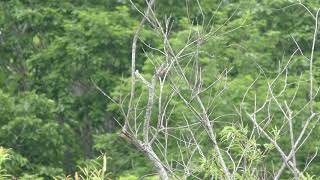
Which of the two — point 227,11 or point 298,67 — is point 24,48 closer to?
point 227,11

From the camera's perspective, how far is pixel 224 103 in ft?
32.3

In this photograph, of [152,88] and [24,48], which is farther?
[24,48]

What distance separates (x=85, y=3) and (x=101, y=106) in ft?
4.93

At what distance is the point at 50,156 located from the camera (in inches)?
487

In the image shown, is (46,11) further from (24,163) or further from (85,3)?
(24,163)

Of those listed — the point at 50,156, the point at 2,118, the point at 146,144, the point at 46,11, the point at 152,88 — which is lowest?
the point at 50,156

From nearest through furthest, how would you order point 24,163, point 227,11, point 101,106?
point 24,163 < point 227,11 < point 101,106

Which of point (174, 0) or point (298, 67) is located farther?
point (174, 0)

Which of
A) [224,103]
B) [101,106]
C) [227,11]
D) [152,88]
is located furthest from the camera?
[101,106]

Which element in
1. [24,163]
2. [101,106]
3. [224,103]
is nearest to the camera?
[224,103]

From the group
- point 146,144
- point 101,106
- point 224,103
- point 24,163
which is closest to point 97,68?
point 101,106

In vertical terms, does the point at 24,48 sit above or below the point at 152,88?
below

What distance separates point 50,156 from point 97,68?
1458mm

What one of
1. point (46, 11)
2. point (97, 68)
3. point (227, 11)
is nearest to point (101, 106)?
point (97, 68)
